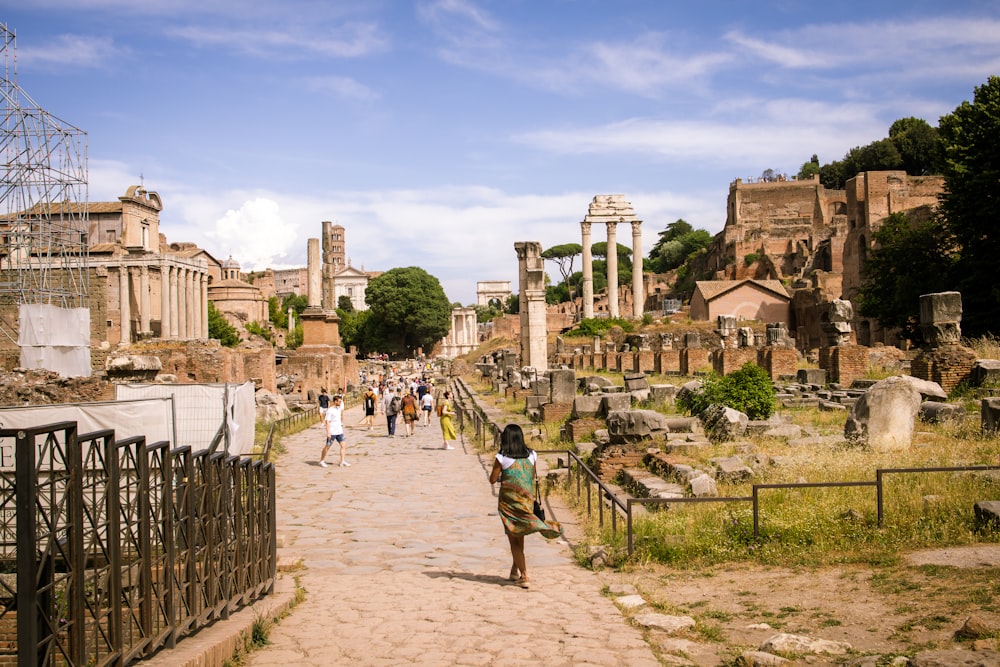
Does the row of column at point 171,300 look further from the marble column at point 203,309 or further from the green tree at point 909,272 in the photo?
the green tree at point 909,272

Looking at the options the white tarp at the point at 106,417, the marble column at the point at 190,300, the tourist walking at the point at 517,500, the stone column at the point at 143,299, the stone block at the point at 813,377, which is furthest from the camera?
the marble column at the point at 190,300

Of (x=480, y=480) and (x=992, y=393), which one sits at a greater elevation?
(x=992, y=393)

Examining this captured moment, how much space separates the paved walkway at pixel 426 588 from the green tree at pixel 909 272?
23248 mm

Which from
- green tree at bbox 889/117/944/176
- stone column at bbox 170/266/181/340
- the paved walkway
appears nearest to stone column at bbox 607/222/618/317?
stone column at bbox 170/266/181/340

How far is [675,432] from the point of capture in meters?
14.5

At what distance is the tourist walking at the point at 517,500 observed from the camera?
303 inches

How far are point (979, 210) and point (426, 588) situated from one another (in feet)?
87.0

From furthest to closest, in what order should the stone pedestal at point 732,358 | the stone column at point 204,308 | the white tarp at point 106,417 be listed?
1. the stone column at point 204,308
2. the stone pedestal at point 732,358
3. the white tarp at point 106,417

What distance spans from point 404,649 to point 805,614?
9.60 ft

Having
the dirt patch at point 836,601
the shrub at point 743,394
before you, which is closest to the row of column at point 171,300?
the shrub at point 743,394

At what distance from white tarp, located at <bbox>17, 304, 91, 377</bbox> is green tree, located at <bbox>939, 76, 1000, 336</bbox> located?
28.1 m

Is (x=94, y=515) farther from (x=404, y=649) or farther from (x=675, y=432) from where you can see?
(x=675, y=432)

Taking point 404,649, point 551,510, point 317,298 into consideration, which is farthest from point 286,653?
point 317,298

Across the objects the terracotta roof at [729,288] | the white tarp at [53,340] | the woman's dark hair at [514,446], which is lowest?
the woman's dark hair at [514,446]
